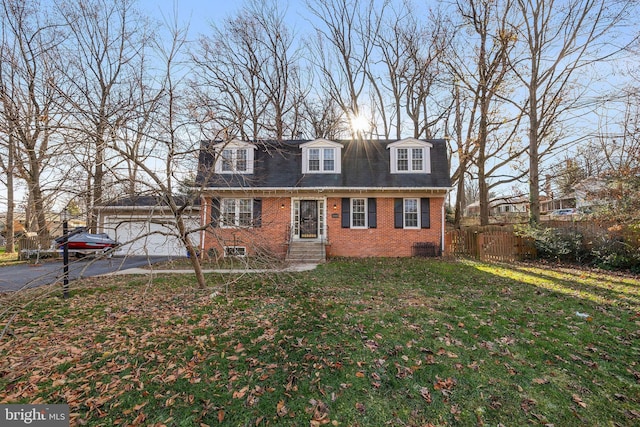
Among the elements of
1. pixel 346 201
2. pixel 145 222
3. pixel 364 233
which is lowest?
pixel 364 233

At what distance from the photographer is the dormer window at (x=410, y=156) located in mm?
13656

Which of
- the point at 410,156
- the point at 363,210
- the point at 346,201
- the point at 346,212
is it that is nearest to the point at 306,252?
the point at 346,212

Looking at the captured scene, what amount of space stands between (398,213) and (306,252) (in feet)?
15.3

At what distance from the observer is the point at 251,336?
4.39 m

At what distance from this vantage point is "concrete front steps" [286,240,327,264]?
12000 millimetres

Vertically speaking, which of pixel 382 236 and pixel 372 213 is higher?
pixel 372 213

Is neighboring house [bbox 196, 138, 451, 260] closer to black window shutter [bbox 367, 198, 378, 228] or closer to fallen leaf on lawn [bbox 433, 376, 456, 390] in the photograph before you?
black window shutter [bbox 367, 198, 378, 228]

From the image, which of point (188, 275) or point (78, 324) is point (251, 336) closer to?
point (78, 324)

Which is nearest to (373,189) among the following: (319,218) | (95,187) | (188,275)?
(319,218)

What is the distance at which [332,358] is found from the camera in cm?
371

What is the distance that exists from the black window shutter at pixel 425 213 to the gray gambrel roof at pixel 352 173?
0.80m

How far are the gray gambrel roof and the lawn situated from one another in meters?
7.34

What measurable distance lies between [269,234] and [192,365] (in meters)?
9.78

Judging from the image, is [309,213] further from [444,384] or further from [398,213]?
[444,384]
